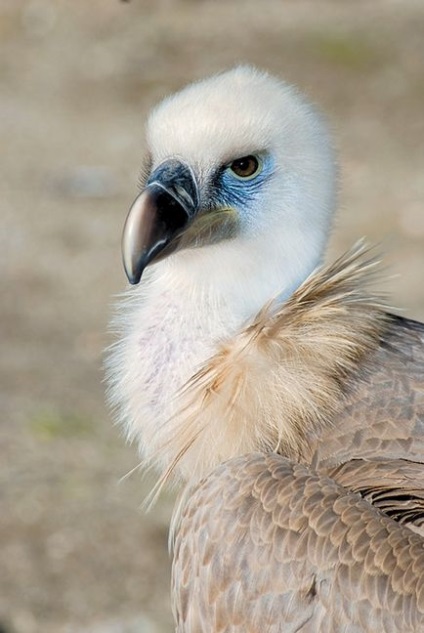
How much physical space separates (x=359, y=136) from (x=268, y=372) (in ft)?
28.3

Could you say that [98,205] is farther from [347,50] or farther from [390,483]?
[390,483]

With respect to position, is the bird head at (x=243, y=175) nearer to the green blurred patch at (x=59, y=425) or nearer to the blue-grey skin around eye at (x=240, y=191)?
the blue-grey skin around eye at (x=240, y=191)

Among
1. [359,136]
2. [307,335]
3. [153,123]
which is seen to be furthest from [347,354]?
[359,136]

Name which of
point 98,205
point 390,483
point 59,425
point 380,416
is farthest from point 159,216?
point 98,205

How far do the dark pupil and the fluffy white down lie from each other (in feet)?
0.10

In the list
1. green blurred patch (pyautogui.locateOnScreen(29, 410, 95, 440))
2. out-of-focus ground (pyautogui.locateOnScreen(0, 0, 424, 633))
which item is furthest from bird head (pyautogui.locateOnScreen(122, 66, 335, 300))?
green blurred patch (pyautogui.locateOnScreen(29, 410, 95, 440))

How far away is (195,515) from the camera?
3143 millimetres

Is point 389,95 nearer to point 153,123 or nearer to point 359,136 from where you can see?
point 359,136

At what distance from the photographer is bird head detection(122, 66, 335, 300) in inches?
133

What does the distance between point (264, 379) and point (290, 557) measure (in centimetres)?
50

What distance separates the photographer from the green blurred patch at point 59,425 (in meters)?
6.95

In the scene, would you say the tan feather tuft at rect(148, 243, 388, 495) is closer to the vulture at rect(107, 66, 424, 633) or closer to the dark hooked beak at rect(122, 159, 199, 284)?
the vulture at rect(107, 66, 424, 633)

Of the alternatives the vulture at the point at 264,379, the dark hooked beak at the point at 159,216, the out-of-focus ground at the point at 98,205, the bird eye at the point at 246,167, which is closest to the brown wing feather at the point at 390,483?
the vulture at the point at 264,379

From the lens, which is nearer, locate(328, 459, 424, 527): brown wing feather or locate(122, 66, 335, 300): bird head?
locate(328, 459, 424, 527): brown wing feather
